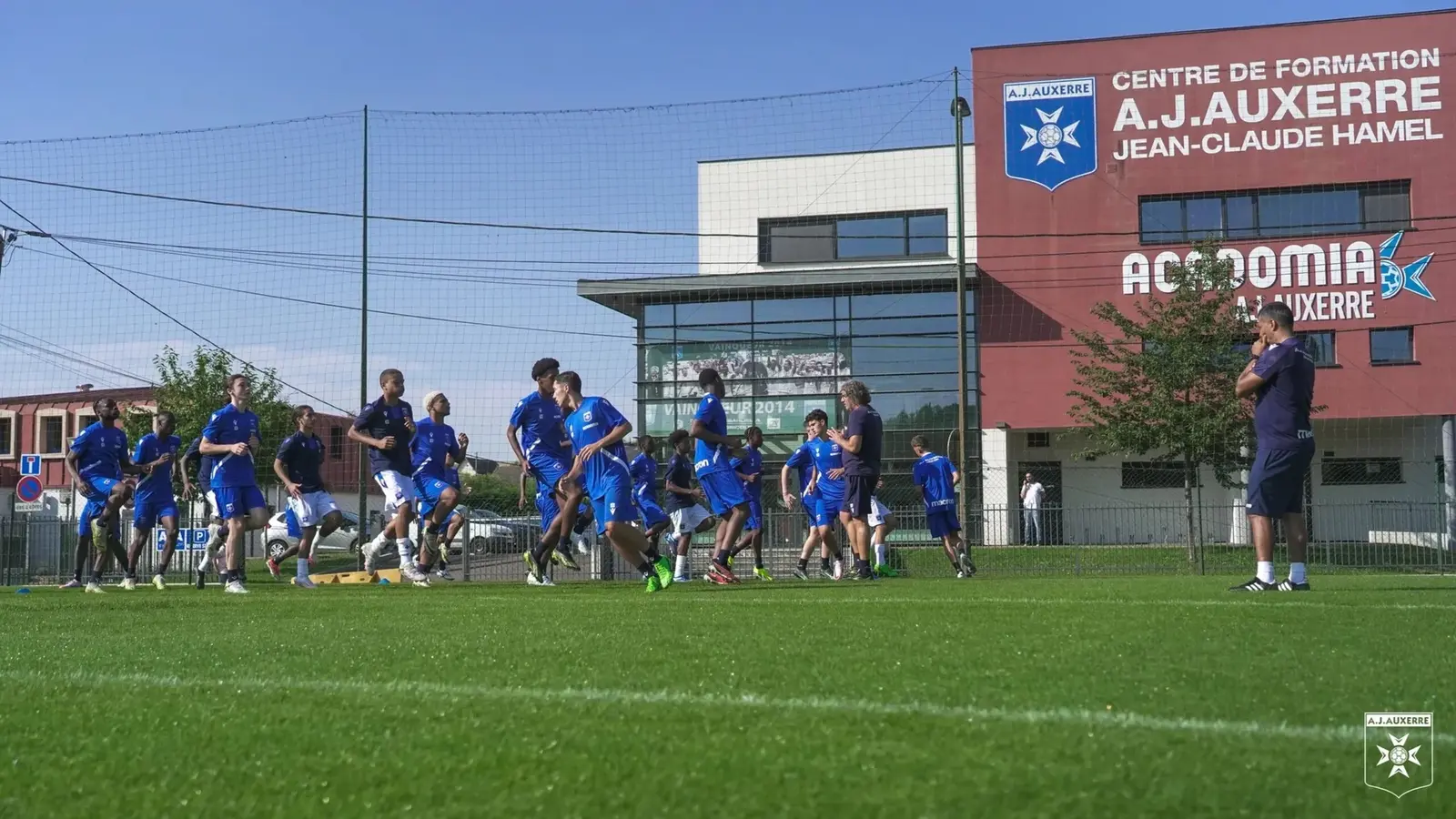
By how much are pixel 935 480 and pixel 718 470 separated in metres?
3.92

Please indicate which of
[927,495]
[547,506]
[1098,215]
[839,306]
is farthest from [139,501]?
[1098,215]

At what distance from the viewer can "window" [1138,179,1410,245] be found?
30188 mm

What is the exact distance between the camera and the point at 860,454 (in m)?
12.4

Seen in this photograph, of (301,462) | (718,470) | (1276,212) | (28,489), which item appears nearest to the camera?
(718,470)

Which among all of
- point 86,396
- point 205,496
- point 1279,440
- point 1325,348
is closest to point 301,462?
point 205,496

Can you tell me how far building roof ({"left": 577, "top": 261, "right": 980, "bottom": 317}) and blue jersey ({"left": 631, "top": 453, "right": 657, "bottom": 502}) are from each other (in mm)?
15099

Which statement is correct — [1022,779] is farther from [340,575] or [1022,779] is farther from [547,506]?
[340,575]

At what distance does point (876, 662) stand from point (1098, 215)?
95.7 ft

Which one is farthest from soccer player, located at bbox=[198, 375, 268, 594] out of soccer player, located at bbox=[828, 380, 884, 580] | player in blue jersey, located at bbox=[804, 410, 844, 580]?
player in blue jersey, located at bbox=[804, 410, 844, 580]

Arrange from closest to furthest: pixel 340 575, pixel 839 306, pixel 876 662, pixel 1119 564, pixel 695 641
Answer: pixel 876 662
pixel 695 641
pixel 340 575
pixel 1119 564
pixel 839 306

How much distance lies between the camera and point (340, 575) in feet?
50.5

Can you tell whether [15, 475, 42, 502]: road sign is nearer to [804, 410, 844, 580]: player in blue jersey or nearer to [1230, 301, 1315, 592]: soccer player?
[804, 410, 844, 580]: player in blue jersey

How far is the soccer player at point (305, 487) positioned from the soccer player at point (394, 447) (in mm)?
935

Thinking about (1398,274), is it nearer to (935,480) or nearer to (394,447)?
(935,480)
